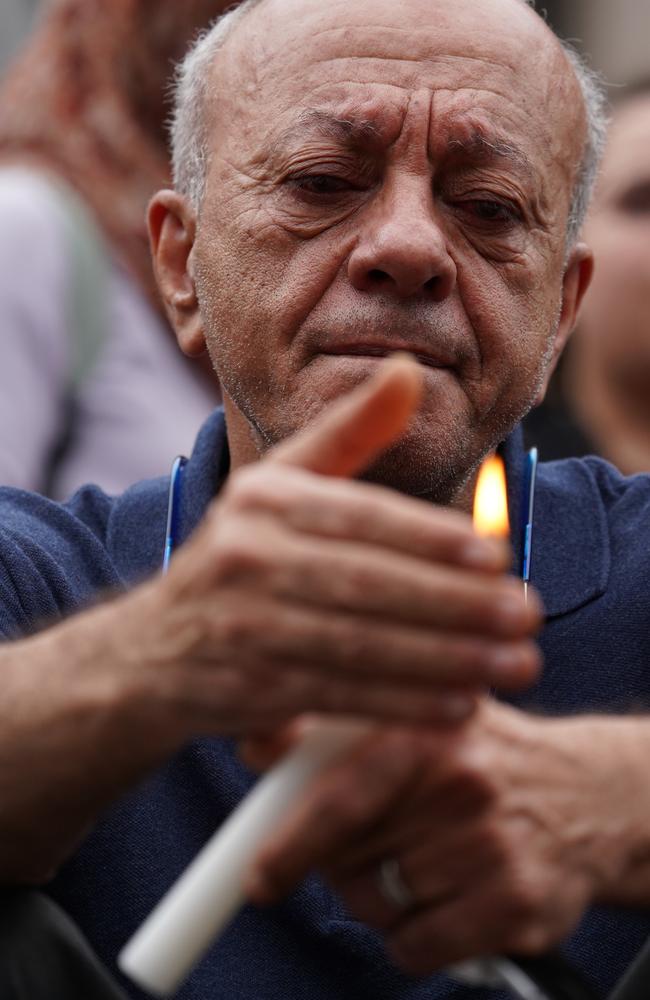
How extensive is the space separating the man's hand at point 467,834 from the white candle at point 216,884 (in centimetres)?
2

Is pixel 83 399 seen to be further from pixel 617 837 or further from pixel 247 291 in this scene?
pixel 617 837

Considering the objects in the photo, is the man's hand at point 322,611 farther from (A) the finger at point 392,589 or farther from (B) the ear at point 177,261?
(B) the ear at point 177,261

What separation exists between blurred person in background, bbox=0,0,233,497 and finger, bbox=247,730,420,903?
6.03 ft

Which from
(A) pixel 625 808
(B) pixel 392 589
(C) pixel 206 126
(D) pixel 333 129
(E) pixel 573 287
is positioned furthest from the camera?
(E) pixel 573 287

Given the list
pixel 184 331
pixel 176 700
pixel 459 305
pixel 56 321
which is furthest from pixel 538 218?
pixel 176 700

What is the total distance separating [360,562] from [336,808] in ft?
0.80

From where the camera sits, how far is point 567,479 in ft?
9.77

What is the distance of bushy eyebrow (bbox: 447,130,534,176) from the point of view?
8.57 ft

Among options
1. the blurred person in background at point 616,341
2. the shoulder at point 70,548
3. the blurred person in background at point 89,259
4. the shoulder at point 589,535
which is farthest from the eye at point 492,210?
the blurred person in background at point 616,341

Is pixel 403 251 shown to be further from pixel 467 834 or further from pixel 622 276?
pixel 622 276

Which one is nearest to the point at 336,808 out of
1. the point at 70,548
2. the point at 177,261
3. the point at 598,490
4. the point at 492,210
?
the point at 70,548

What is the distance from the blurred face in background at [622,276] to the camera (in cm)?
485

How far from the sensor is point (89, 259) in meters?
3.52

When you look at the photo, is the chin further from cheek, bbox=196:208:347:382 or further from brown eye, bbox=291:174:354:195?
brown eye, bbox=291:174:354:195
